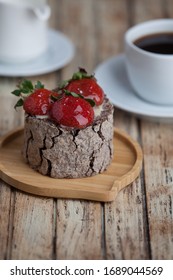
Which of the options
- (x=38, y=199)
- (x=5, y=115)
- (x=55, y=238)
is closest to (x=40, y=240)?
(x=55, y=238)

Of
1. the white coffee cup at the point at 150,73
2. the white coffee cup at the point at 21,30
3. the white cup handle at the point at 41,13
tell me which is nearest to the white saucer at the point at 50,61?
the white coffee cup at the point at 21,30

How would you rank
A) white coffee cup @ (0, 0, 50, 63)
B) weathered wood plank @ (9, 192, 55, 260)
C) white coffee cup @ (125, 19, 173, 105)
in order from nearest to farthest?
weathered wood plank @ (9, 192, 55, 260)
white coffee cup @ (125, 19, 173, 105)
white coffee cup @ (0, 0, 50, 63)

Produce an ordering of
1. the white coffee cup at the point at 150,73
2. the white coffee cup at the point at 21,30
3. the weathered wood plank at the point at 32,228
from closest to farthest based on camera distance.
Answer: the weathered wood plank at the point at 32,228 → the white coffee cup at the point at 150,73 → the white coffee cup at the point at 21,30

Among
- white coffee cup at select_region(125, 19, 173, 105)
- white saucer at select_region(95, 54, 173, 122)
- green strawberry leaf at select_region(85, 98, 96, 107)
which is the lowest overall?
white saucer at select_region(95, 54, 173, 122)

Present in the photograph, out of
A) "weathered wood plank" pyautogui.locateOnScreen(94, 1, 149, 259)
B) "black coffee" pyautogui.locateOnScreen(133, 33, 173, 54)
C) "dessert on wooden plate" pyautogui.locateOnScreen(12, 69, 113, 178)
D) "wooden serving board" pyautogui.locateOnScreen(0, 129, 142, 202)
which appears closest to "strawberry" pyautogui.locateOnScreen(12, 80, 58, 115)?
"dessert on wooden plate" pyautogui.locateOnScreen(12, 69, 113, 178)

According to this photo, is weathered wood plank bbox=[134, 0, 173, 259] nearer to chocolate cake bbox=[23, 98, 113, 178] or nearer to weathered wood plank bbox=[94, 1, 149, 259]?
weathered wood plank bbox=[94, 1, 149, 259]

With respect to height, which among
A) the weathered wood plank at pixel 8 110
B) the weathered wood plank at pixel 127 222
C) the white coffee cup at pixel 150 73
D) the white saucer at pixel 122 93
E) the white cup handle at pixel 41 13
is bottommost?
the weathered wood plank at pixel 127 222

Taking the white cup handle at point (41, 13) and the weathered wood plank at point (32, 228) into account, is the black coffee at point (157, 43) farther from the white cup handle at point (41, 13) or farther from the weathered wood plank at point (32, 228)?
the weathered wood plank at point (32, 228)
